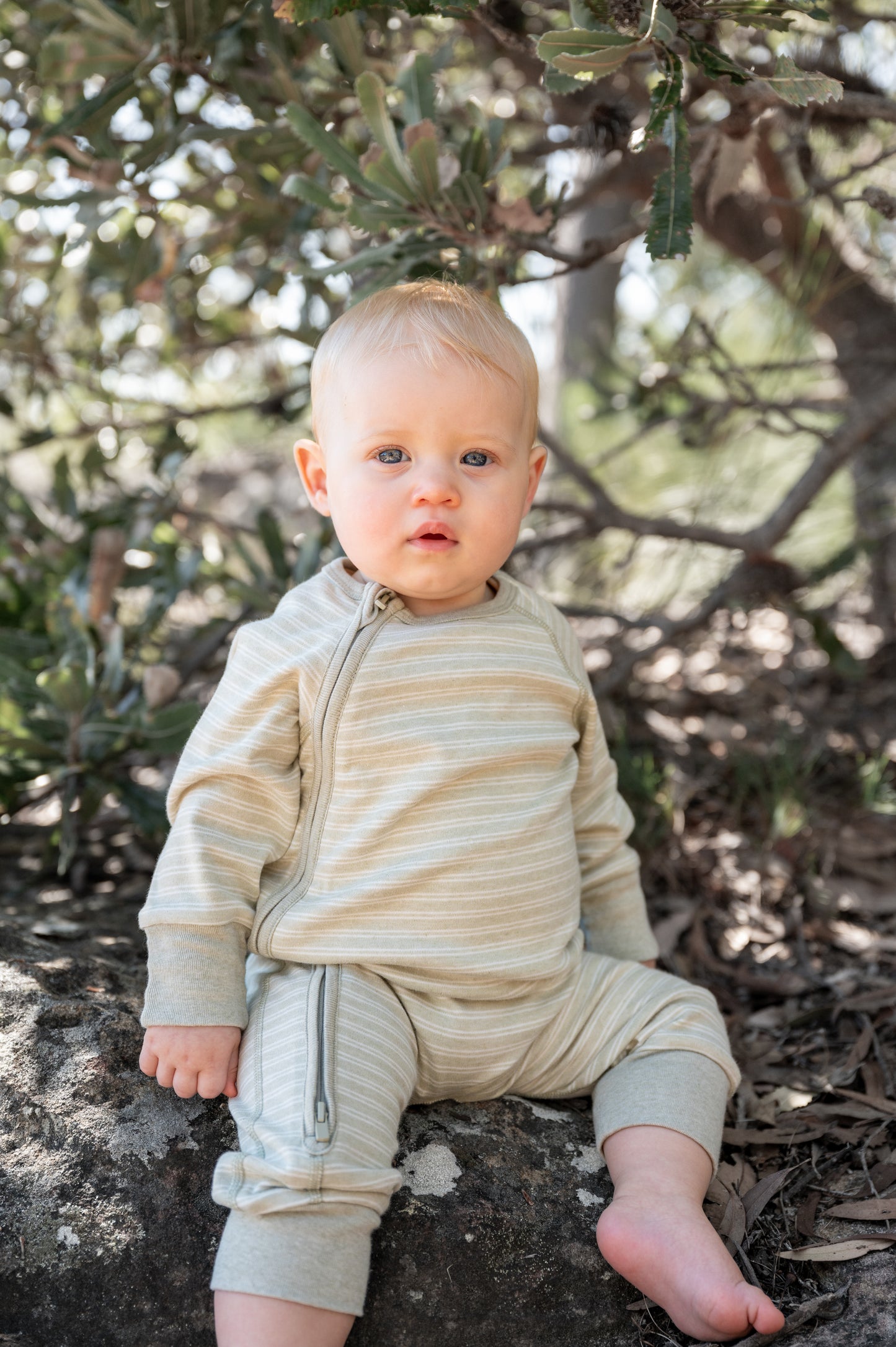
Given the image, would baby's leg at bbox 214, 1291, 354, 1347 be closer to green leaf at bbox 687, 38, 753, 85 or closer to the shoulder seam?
the shoulder seam

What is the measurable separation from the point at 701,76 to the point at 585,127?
0.23 meters

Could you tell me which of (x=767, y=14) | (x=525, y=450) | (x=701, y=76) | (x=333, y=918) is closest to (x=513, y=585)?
(x=525, y=450)

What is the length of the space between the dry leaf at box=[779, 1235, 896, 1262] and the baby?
151 mm

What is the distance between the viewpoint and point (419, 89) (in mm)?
1858

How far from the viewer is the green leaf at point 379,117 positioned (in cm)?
176

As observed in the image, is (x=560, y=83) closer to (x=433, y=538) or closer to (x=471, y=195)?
(x=471, y=195)

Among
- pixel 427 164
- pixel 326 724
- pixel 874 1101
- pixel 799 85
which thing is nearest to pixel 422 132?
pixel 427 164

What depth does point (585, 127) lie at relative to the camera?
6.92ft

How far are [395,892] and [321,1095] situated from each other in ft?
0.95

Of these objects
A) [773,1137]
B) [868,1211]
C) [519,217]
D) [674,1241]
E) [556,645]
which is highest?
[519,217]

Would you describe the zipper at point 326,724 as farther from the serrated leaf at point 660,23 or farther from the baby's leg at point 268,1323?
the serrated leaf at point 660,23

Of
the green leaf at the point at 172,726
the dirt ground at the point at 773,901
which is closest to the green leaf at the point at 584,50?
the green leaf at the point at 172,726

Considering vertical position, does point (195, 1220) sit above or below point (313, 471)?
below

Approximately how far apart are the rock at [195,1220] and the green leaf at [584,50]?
1460 millimetres
